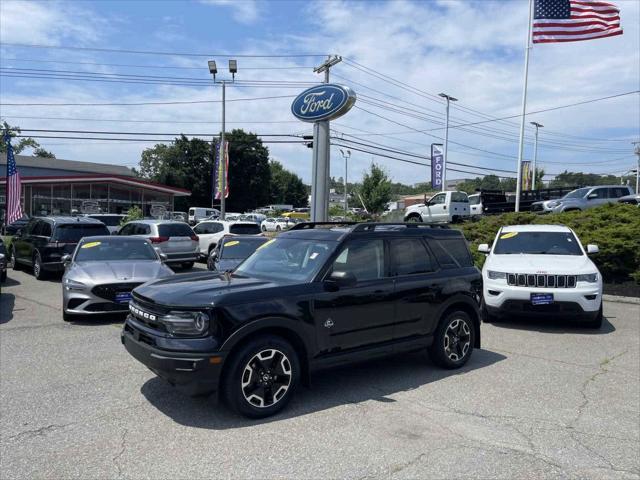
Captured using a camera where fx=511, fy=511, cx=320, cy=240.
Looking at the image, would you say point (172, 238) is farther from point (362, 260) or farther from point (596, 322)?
point (596, 322)

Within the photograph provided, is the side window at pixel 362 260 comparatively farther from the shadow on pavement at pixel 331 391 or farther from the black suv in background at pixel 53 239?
the black suv in background at pixel 53 239

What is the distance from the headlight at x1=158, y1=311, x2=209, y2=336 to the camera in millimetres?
4352

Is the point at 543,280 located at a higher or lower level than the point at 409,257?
lower

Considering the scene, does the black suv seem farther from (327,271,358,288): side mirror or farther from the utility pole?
the utility pole

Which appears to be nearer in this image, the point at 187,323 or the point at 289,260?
the point at 187,323

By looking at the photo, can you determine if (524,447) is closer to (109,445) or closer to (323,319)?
(323,319)

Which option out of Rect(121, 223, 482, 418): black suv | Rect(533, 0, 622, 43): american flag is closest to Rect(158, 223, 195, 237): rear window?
Rect(121, 223, 482, 418): black suv

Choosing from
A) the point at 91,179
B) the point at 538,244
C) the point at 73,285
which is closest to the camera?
the point at 73,285

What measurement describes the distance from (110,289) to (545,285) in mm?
7141

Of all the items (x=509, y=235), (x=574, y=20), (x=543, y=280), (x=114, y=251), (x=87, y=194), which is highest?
(x=574, y=20)

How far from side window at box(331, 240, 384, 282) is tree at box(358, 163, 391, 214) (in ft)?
128

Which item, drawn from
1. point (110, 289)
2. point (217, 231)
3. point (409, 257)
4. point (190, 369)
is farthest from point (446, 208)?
point (190, 369)

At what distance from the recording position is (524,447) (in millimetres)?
4094

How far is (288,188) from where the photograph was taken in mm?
104625
